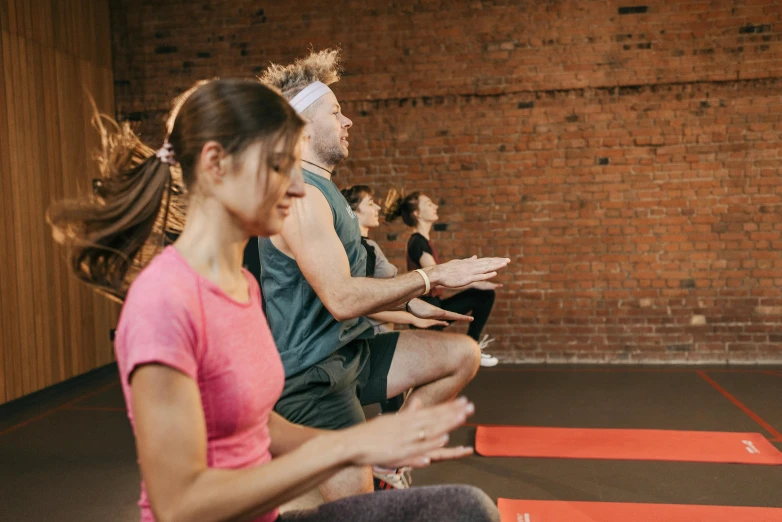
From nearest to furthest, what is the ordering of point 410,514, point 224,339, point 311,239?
1. point 224,339
2. point 410,514
3. point 311,239

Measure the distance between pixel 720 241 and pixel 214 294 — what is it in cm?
A: 579

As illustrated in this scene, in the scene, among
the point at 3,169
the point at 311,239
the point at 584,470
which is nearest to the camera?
the point at 311,239

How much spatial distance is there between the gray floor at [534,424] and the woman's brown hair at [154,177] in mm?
2242

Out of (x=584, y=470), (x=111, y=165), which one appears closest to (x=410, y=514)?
(x=111, y=165)

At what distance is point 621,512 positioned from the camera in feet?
9.38

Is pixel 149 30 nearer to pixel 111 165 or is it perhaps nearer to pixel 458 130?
pixel 458 130

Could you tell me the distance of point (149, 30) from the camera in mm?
6488

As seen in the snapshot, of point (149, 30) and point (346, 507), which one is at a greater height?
point (149, 30)

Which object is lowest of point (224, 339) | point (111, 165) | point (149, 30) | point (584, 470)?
point (584, 470)

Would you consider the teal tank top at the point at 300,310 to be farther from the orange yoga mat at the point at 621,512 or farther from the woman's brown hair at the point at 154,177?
the orange yoga mat at the point at 621,512

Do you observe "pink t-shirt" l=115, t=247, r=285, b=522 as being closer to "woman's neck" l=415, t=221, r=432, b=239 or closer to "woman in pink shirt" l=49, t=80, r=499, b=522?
"woman in pink shirt" l=49, t=80, r=499, b=522

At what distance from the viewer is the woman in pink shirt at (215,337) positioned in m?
0.88

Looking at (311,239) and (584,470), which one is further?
(584,470)

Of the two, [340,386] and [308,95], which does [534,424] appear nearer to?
[340,386]
